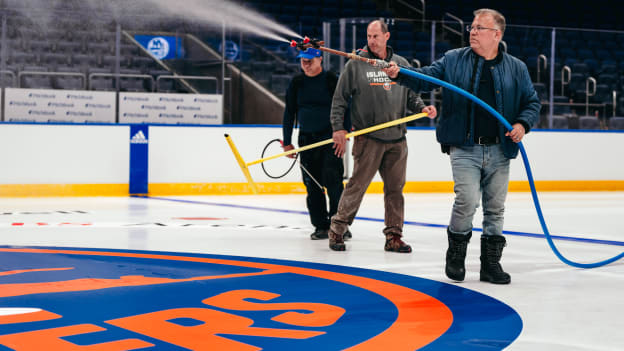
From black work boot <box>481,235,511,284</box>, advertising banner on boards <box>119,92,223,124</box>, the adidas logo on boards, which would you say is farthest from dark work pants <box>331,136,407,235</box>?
advertising banner on boards <box>119,92,223,124</box>

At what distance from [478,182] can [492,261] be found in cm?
44

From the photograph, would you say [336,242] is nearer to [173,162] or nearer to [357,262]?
[357,262]

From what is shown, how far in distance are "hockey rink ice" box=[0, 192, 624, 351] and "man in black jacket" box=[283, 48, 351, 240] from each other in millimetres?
300

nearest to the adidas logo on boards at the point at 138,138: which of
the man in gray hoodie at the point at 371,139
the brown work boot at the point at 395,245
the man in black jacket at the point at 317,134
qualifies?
the man in black jacket at the point at 317,134

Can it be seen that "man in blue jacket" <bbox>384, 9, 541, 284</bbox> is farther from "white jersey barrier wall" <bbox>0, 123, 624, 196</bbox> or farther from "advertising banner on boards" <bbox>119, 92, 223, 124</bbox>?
"advertising banner on boards" <bbox>119, 92, 223, 124</bbox>

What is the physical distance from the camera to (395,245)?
19.2ft

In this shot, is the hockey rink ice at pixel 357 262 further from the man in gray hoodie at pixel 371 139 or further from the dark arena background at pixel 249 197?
the man in gray hoodie at pixel 371 139

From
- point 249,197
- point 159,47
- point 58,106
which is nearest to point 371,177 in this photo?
point 249,197

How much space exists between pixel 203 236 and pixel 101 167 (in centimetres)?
556

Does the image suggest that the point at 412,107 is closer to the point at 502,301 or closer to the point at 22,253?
the point at 502,301

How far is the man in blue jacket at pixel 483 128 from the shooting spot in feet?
14.9

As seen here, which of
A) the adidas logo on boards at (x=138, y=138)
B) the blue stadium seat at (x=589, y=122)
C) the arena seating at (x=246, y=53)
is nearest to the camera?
the adidas logo on boards at (x=138, y=138)

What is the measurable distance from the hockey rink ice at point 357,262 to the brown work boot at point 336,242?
0.06 metres

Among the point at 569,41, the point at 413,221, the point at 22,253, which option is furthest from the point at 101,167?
the point at 569,41
